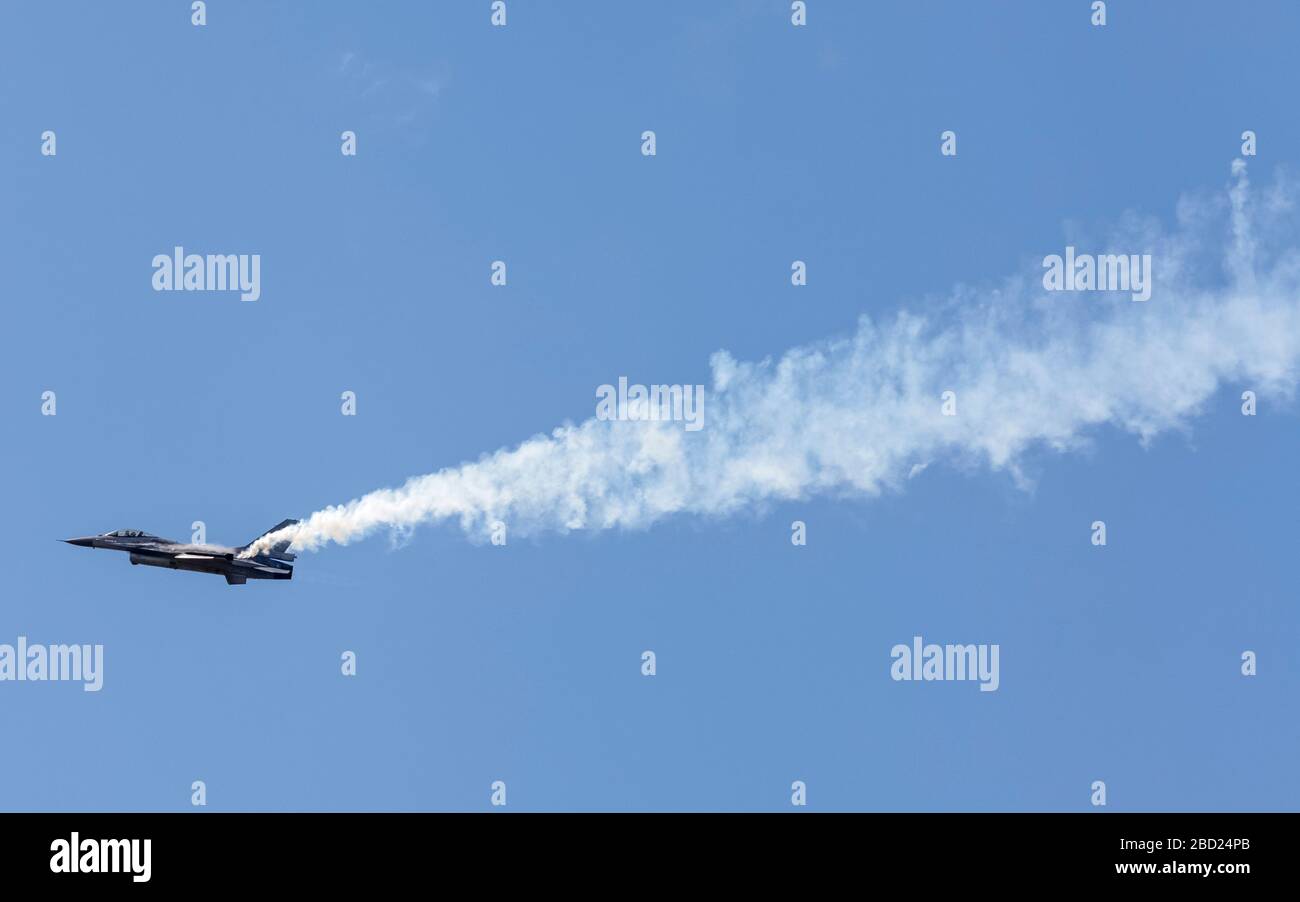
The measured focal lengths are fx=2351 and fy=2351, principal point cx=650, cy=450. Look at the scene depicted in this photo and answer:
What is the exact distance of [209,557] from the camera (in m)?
103

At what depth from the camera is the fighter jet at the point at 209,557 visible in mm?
103000

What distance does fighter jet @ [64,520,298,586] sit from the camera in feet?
338
